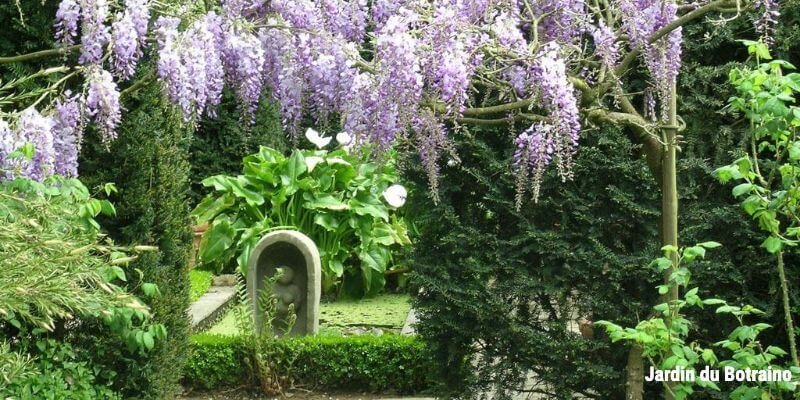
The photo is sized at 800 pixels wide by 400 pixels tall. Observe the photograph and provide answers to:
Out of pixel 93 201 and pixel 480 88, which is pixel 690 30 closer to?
pixel 480 88

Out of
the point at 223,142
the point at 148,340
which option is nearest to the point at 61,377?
the point at 148,340

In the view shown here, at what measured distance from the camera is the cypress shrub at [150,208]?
4.77 metres

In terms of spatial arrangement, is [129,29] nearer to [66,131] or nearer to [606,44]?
[66,131]

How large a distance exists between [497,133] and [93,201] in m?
1.76

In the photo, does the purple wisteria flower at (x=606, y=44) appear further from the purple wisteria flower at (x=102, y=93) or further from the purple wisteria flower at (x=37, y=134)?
the purple wisteria flower at (x=37, y=134)

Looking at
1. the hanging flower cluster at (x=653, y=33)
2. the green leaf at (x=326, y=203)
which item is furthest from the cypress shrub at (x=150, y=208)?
the green leaf at (x=326, y=203)

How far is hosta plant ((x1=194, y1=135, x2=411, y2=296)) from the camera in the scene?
869 cm

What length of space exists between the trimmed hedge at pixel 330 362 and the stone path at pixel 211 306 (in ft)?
2.85

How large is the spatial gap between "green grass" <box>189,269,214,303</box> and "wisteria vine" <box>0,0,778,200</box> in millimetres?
4627

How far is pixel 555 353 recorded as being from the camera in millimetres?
4523

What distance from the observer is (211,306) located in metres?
8.20

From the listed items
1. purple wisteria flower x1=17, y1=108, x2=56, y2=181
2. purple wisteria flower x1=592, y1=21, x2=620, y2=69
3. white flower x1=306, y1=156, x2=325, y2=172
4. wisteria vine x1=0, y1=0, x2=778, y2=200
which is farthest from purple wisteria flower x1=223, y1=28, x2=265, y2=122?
white flower x1=306, y1=156, x2=325, y2=172

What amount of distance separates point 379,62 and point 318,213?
5316 millimetres

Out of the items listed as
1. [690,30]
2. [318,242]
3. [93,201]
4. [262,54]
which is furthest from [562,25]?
[318,242]
